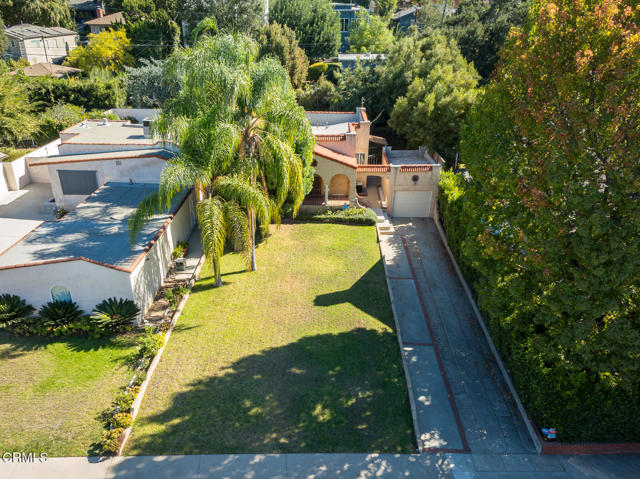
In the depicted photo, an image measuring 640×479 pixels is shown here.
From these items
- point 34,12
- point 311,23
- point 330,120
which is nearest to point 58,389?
point 330,120

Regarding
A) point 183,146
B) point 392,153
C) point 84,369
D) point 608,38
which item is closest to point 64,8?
point 392,153

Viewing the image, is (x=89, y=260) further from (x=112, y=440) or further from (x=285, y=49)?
(x=285, y=49)

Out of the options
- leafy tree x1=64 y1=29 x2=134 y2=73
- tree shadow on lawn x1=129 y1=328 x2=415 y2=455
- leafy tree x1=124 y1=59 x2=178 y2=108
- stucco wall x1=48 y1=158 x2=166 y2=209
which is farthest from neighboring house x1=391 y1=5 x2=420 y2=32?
tree shadow on lawn x1=129 y1=328 x2=415 y2=455

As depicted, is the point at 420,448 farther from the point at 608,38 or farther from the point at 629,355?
the point at 608,38

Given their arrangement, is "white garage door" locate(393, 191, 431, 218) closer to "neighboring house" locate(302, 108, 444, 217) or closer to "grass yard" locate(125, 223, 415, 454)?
"neighboring house" locate(302, 108, 444, 217)

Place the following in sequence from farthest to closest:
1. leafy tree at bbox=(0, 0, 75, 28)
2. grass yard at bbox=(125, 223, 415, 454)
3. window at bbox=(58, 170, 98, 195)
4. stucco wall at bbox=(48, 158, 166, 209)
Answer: leafy tree at bbox=(0, 0, 75, 28) → window at bbox=(58, 170, 98, 195) → stucco wall at bbox=(48, 158, 166, 209) → grass yard at bbox=(125, 223, 415, 454)

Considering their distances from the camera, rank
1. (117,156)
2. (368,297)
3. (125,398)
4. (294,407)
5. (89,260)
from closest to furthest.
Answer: (125,398)
(294,407)
(89,260)
(368,297)
(117,156)
